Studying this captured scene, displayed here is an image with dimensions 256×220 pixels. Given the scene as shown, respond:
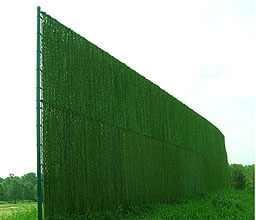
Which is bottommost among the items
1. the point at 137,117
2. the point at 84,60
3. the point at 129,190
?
the point at 129,190

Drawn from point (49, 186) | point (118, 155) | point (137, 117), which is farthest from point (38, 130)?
point (137, 117)

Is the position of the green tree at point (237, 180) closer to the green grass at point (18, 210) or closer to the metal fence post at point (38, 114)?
the green grass at point (18, 210)

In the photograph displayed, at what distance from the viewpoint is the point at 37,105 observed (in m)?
5.82

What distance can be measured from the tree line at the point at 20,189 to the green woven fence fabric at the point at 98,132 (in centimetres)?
88

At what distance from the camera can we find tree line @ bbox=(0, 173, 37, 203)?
6.48m

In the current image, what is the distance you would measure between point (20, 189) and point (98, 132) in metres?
1.95

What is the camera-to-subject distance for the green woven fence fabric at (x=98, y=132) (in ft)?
19.7

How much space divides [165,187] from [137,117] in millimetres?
2594

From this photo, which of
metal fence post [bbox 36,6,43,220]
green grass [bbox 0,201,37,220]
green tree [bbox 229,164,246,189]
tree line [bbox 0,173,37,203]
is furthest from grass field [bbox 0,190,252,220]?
green tree [bbox 229,164,246,189]

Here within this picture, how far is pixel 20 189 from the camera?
654cm

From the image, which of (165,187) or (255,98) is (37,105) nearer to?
(255,98)

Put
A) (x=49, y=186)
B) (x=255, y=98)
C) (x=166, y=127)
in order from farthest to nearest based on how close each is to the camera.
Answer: (x=166, y=127) < (x=49, y=186) < (x=255, y=98)

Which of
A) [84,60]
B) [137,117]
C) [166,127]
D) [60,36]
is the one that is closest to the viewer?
[60,36]

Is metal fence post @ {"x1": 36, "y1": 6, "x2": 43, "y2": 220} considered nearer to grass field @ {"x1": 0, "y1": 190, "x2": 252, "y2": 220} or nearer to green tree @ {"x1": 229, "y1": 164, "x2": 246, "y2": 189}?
grass field @ {"x1": 0, "y1": 190, "x2": 252, "y2": 220}
